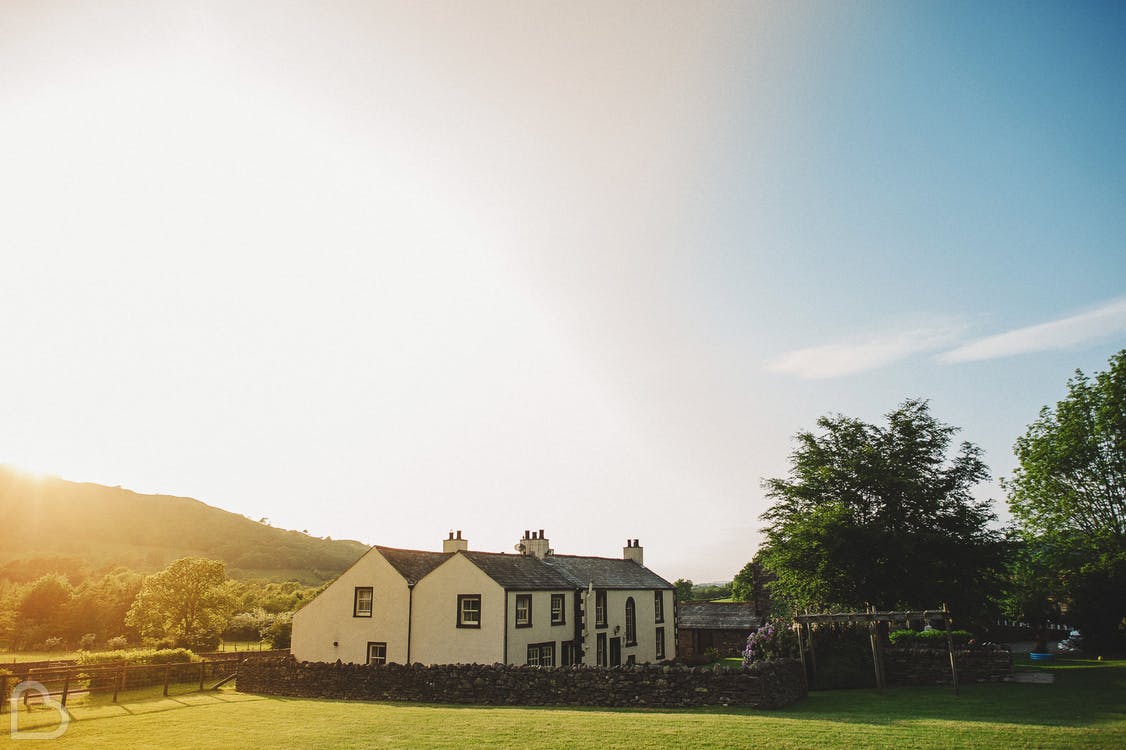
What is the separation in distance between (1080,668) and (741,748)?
27.1 meters

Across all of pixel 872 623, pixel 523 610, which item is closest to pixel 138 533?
pixel 523 610

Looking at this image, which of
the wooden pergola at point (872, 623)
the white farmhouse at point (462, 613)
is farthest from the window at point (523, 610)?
the wooden pergola at point (872, 623)

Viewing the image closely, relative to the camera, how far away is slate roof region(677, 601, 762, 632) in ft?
176

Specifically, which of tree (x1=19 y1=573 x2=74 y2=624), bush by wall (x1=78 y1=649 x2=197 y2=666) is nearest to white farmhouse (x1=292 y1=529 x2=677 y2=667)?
bush by wall (x1=78 y1=649 x2=197 y2=666)

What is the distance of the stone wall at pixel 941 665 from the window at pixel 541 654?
1706cm

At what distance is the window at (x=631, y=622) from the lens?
142 feet

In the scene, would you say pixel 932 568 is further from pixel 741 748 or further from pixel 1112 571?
pixel 741 748

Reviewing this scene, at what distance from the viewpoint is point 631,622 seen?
43844 millimetres

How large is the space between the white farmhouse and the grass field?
974cm

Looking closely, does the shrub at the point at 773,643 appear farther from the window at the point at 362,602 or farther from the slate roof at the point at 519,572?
the window at the point at 362,602

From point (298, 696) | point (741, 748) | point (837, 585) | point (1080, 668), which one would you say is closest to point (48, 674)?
point (298, 696)

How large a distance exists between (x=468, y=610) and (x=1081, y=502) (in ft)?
115

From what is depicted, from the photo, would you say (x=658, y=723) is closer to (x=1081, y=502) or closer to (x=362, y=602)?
(x=362, y=602)

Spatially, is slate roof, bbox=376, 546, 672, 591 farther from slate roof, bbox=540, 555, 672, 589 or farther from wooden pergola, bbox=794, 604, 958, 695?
wooden pergola, bbox=794, 604, 958, 695
